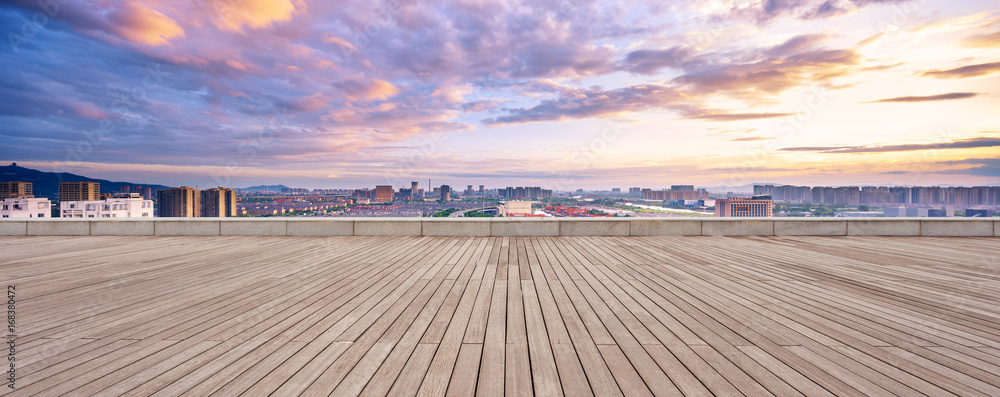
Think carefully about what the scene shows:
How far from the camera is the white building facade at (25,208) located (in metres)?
6.72

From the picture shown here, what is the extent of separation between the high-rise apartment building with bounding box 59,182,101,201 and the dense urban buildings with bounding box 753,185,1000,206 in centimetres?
1410

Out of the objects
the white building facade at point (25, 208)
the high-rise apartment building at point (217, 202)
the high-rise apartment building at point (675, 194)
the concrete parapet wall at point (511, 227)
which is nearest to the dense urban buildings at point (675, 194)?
the high-rise apartment building at point (675, 194)

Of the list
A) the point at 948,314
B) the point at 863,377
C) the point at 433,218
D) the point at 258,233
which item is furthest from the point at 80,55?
the point at 948,314

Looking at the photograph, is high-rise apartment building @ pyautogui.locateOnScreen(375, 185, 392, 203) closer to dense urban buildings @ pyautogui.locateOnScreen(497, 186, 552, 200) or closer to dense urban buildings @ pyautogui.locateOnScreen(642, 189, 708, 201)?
dense urban buildings @ pyautogui.locateOnScreen(497, 186, 552, 200)

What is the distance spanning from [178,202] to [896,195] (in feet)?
49.5

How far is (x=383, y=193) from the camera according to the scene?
8.52 meters

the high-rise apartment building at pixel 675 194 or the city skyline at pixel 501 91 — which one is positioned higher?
the city skyline at pixel 501 91

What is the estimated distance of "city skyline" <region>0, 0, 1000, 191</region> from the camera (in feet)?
24.7

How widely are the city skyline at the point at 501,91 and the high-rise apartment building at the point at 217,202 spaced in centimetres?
29

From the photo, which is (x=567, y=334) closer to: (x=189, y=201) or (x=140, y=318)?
(x=140, y=318)

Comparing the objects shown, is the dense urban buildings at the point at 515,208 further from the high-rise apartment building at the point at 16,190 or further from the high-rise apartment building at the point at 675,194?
the high-rise apartment building at the point at 16,190

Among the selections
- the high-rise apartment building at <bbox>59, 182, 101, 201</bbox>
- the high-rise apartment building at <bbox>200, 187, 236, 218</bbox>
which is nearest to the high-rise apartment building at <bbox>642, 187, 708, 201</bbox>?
the high-rise apartment building at <bbox>200, 187, 236, 218</bbox>

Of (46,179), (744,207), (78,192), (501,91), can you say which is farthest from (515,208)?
(46,179)

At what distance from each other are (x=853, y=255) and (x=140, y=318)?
7.75 meters
